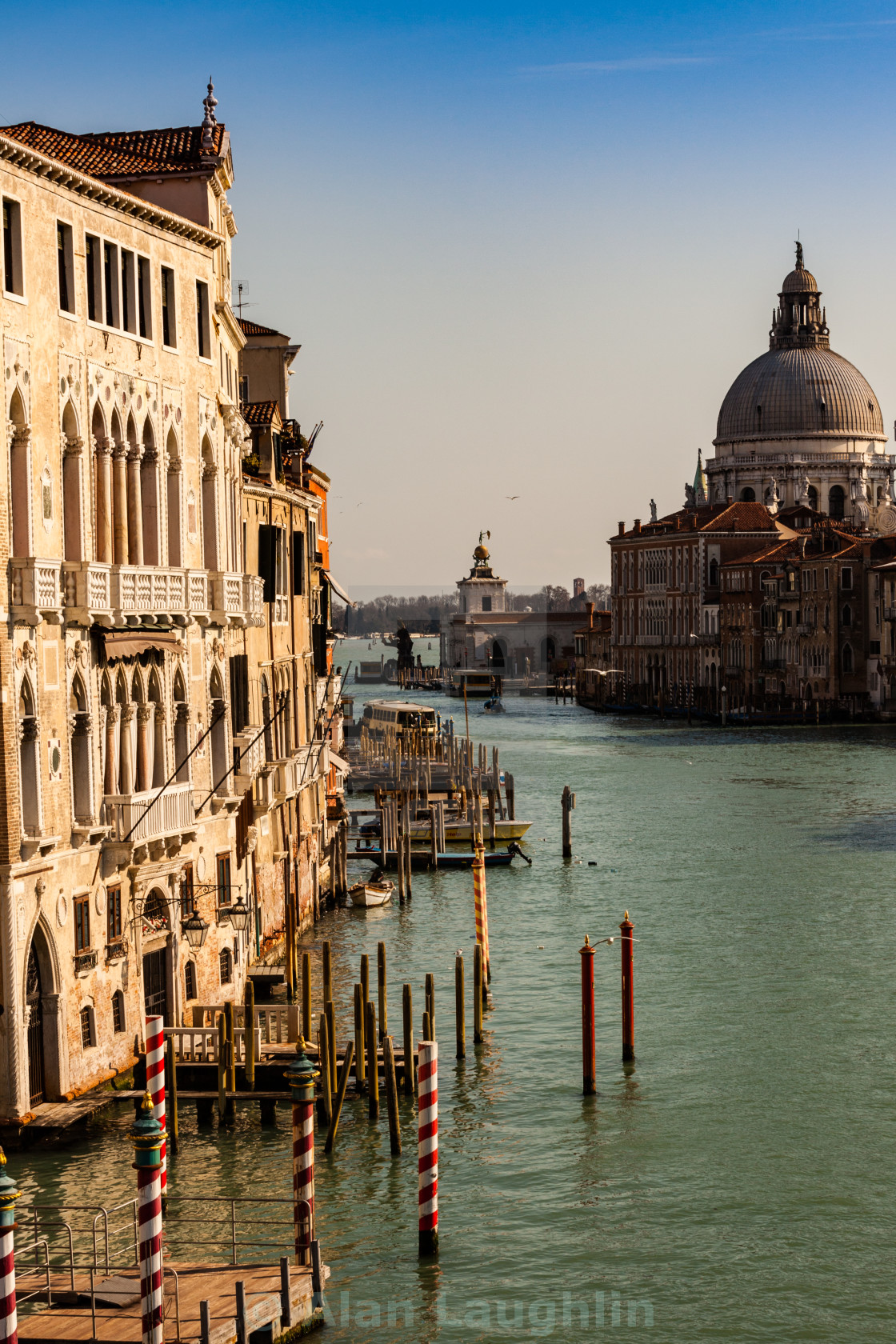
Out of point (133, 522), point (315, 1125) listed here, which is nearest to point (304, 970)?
point (315, 1125)

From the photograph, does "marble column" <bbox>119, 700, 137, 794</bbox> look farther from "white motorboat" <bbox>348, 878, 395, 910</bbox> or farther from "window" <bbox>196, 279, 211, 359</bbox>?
"white motorboat" <bbox>348, 878, 395, 910</bbox>

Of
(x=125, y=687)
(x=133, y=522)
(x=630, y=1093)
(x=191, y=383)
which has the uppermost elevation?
(x=191, y=383)

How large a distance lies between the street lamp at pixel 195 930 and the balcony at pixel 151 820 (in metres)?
0.65

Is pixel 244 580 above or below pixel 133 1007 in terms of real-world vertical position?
above

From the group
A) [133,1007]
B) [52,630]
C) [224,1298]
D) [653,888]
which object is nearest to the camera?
[224,1298]

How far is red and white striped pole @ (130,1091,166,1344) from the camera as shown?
30.9 feet

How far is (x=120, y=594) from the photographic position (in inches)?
558

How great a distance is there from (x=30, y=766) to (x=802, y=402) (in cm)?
9323

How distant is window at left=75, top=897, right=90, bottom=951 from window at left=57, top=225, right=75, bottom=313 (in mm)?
4218

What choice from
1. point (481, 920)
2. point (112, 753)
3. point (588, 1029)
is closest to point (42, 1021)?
point (112, 753)

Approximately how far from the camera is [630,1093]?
16.1 meters

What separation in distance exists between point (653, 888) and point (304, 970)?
42.5ft

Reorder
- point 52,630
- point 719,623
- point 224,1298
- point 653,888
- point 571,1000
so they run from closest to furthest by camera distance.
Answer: point 224,1298 → point 52,630 → point 571,1000 → point 653,888 → point 719,623

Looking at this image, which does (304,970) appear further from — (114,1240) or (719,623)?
(719,623)
